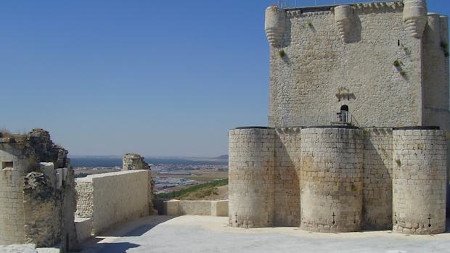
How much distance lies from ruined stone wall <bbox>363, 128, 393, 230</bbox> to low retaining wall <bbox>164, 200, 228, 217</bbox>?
21.4 feet

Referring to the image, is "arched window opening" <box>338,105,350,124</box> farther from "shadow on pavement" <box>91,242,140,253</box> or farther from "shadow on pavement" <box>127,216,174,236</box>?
"shadow on pavement" <box>91,242,140,253</box>

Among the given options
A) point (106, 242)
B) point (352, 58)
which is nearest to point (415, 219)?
point (352, 58)

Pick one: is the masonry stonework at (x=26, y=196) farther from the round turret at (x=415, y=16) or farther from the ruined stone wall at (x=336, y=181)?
the round turret at (x=415, y=16)

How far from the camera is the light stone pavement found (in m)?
16.4

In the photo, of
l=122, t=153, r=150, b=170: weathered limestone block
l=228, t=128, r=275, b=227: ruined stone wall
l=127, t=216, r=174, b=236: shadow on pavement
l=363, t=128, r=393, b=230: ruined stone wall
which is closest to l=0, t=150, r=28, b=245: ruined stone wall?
l=127, t=216, r=174, b=236: shadow on pavement

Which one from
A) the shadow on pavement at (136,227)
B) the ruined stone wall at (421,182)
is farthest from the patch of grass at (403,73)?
the shadow on pavement at (136,227)

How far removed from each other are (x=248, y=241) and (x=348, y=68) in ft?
31.6

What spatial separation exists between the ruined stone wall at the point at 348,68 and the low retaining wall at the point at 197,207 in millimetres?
4382

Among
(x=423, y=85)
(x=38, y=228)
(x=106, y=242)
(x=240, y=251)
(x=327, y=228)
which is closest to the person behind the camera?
(x=38, y=228)

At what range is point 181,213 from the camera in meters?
24.7

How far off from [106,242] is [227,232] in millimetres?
4206

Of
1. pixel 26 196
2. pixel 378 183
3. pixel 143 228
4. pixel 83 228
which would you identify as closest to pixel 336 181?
pixel 378 183

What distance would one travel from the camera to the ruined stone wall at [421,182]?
18.4 meters

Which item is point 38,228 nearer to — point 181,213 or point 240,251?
point 240,251
